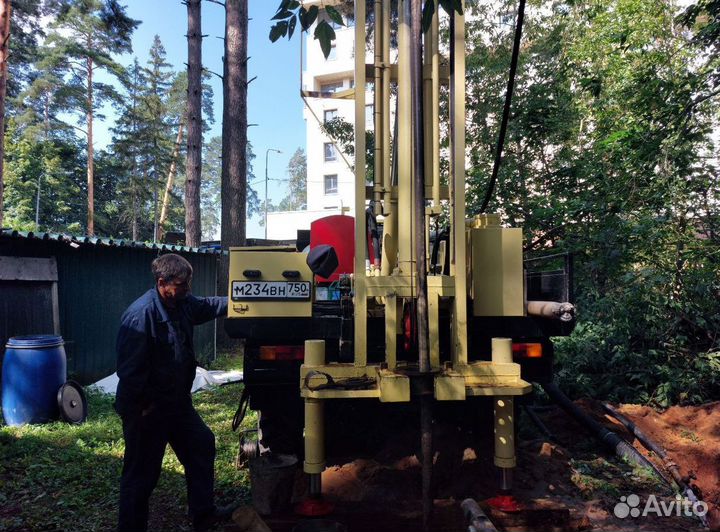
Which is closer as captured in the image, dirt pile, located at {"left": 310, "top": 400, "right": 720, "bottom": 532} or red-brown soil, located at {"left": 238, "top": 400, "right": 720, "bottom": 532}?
red-brown soil, located at {"left": 238, "top": 400, "right": 720, "bottom": 532}

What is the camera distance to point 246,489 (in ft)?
13.6

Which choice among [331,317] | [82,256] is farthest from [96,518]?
[82,256]

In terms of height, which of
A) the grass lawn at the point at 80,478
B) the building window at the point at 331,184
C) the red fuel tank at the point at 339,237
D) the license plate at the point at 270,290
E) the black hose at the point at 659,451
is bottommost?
the grass lawn at the point at 80,478

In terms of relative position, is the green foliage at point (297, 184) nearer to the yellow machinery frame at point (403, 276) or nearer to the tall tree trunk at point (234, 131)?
the tall tree trunk at point (234, 131)

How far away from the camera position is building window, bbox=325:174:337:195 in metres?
37.0

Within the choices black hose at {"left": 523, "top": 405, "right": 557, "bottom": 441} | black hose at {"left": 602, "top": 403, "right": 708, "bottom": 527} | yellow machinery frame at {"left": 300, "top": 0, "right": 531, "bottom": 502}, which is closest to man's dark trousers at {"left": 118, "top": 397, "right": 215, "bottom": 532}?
yellow machinery frame at {"left": 300, "top": 0, "right": 531, "bottom": 502}

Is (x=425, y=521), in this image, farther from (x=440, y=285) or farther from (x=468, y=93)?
(x=468, y=93)

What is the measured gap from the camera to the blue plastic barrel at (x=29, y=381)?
235 inches

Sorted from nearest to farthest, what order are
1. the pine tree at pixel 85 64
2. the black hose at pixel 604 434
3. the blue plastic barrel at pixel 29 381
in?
the black hose at pixel 604 434 → the blue plastic barrel at pixel 29 381 → the pine tree at pixel 85 64

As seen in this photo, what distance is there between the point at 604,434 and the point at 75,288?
7602 millimetres

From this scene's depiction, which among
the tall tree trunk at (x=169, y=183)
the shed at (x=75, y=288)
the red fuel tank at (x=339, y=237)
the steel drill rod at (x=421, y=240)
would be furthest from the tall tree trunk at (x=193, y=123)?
the tall tree trunk at (x=169, y=183)

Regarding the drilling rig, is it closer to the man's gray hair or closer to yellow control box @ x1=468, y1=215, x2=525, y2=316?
yellow control box @ x1=468, y1=215, x2=525, y2=316

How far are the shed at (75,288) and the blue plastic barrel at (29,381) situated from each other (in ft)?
3.17

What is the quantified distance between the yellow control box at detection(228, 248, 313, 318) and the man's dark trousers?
82 centimetres
